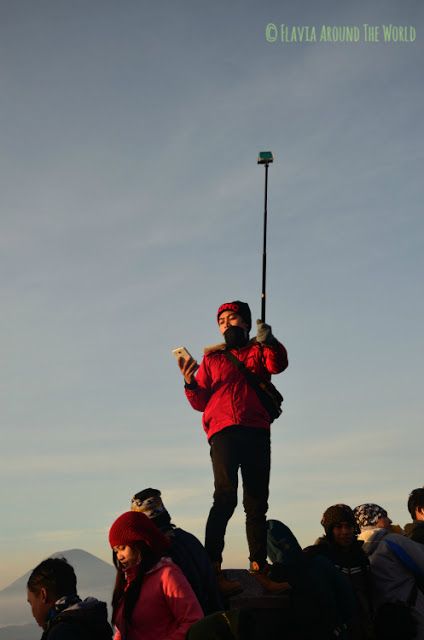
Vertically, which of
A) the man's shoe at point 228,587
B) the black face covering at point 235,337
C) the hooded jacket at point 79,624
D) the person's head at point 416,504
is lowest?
the hooded jacket at point 79,624

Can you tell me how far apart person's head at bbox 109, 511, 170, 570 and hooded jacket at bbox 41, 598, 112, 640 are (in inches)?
15.5

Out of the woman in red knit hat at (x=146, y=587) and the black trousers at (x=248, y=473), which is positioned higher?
the black trousers at (x=248, y=473)

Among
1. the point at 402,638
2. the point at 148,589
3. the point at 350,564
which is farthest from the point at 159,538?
the point at 350,564

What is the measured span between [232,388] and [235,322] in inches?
32.7

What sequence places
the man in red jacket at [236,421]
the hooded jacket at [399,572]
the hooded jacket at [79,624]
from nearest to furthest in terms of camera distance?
the hooded jacket at [79,624] < the hooded jacket at [399,572] < the man in red jacket at [236,421]

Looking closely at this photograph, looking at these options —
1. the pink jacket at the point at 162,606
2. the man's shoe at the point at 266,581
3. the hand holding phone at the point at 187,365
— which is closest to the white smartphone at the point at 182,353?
the hand holding phone at the point at 187,365

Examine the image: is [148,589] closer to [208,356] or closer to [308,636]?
[308,636]

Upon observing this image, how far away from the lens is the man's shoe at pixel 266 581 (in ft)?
26.3

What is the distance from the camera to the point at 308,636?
648 cm

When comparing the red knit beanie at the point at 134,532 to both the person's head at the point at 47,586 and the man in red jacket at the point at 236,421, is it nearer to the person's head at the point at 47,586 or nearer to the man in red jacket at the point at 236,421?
the person's head at the point at 47,586

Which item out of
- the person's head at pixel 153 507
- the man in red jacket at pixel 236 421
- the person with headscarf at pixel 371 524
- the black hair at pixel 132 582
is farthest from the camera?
the man in red jacket at pixel 236 421

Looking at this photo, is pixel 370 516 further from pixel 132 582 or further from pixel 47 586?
pixel 47 586

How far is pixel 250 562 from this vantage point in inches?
347

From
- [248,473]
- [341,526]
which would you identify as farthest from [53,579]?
[248,473]
